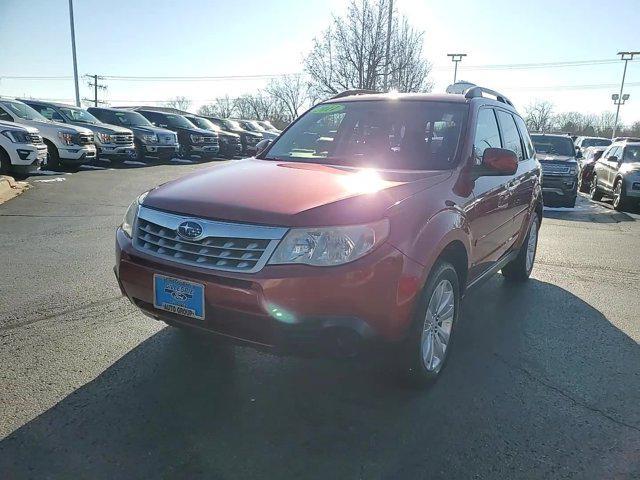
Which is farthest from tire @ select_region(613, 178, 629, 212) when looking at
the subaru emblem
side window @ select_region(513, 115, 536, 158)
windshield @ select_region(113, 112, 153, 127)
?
windshield @ select_region(113, 112, 153, 127)

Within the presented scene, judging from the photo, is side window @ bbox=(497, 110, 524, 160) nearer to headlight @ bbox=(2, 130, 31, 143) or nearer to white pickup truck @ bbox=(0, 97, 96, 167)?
headlight @ bbox=(2, 130, 31, 143)

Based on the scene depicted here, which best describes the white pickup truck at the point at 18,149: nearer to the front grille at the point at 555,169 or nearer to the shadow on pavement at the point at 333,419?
the shadow on pavement at the point at 333,419

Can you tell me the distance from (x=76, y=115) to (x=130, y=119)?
317 cm

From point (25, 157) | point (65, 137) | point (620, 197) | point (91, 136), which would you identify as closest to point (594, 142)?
point (620, 197)

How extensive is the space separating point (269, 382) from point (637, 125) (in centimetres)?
8428

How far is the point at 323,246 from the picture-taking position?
2.49m

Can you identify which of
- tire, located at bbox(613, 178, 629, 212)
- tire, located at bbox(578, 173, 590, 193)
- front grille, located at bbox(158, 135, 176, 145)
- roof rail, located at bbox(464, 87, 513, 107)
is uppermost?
roof rail, located at bbox(464, 87, 513, 107)

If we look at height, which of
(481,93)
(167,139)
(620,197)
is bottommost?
(620,197)

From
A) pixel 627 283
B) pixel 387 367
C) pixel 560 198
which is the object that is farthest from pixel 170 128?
pixel 387 367

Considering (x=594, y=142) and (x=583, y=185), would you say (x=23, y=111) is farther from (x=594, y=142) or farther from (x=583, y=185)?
(x=594, y=142)

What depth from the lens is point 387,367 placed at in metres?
2.86

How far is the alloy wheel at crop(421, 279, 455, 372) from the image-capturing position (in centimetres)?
302

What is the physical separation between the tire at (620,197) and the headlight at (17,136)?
547 inches

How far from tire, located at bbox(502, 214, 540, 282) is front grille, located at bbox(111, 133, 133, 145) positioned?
13909mm
